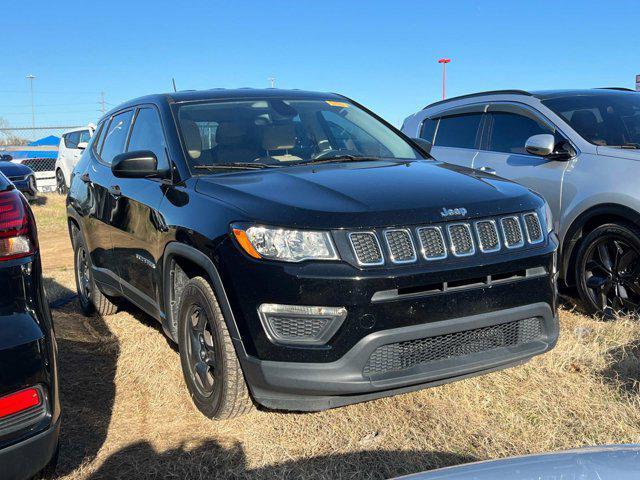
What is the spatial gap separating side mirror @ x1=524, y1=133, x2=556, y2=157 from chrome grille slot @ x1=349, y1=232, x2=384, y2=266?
2.68 meters

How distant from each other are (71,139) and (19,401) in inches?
639

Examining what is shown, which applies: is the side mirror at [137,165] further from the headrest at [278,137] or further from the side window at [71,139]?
the side window at [71,139]

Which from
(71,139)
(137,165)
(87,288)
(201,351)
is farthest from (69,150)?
(201,351)

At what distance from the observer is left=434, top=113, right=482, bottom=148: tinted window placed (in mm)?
6000

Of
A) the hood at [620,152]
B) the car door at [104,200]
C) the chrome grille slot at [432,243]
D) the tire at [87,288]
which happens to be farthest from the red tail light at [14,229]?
the hood at [620,152]

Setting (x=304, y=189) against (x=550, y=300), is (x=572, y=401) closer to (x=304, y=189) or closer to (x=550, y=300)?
(x=550, y=300)

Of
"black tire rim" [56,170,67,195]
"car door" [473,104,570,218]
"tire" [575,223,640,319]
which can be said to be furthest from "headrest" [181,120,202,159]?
"black tire rim" [56,170,67,195]

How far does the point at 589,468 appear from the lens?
140cm

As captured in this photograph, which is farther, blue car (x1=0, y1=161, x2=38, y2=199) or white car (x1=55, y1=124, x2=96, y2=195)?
white car (x1=55, y1=124, x2=96, y2=195)

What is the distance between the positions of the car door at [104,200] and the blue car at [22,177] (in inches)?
402

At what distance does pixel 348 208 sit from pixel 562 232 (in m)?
2.68

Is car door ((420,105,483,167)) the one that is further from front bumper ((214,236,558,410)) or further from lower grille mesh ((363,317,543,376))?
front bumper ((214,236,558,410))

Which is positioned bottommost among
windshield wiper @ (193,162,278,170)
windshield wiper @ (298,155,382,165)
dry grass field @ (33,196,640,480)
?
dry grass field @ (33,196,640,480)

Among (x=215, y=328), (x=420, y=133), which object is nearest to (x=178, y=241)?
(x=215, y=328)
